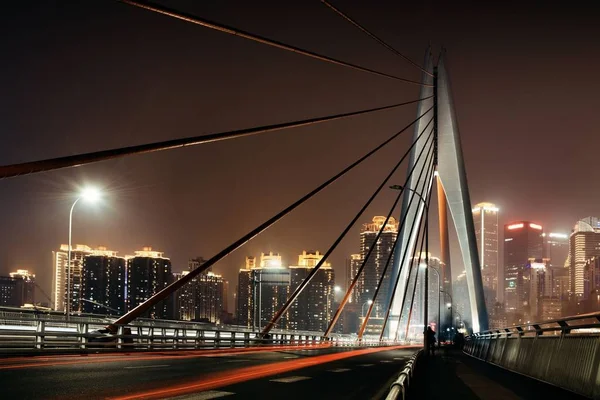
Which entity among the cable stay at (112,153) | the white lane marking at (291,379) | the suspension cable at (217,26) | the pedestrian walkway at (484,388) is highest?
the suspension cable at (217,26)

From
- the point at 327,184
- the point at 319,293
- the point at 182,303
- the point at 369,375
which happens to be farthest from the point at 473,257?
the point at 182,303

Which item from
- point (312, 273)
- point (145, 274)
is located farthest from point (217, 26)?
point (145, 274)

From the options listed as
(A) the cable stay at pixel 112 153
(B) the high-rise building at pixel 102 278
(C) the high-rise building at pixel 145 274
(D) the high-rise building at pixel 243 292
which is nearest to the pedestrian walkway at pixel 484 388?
(A) the cable stay at pixel 112 153

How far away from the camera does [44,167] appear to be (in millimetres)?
12016

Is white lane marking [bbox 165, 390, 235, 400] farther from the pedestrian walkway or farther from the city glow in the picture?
the city glow

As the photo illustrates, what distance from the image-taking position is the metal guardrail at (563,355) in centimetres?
1187

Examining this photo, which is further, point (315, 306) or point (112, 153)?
point (315, 306)

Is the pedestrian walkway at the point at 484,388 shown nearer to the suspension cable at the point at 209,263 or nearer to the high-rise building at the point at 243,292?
the suspension cable at the point at 209,263

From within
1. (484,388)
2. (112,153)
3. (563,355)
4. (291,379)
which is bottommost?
(484,388)

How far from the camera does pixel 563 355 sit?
14.0m

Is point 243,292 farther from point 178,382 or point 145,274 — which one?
point 178,382

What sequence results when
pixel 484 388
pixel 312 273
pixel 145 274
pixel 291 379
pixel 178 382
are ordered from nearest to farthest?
pixel 178 382
pixel 291 379
pixel 484 388
pixel 312 273
pixel 145 274

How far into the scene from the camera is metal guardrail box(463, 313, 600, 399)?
11867 millimetres

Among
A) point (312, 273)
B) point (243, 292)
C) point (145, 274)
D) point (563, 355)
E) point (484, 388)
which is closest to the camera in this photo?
point (563, 355)
